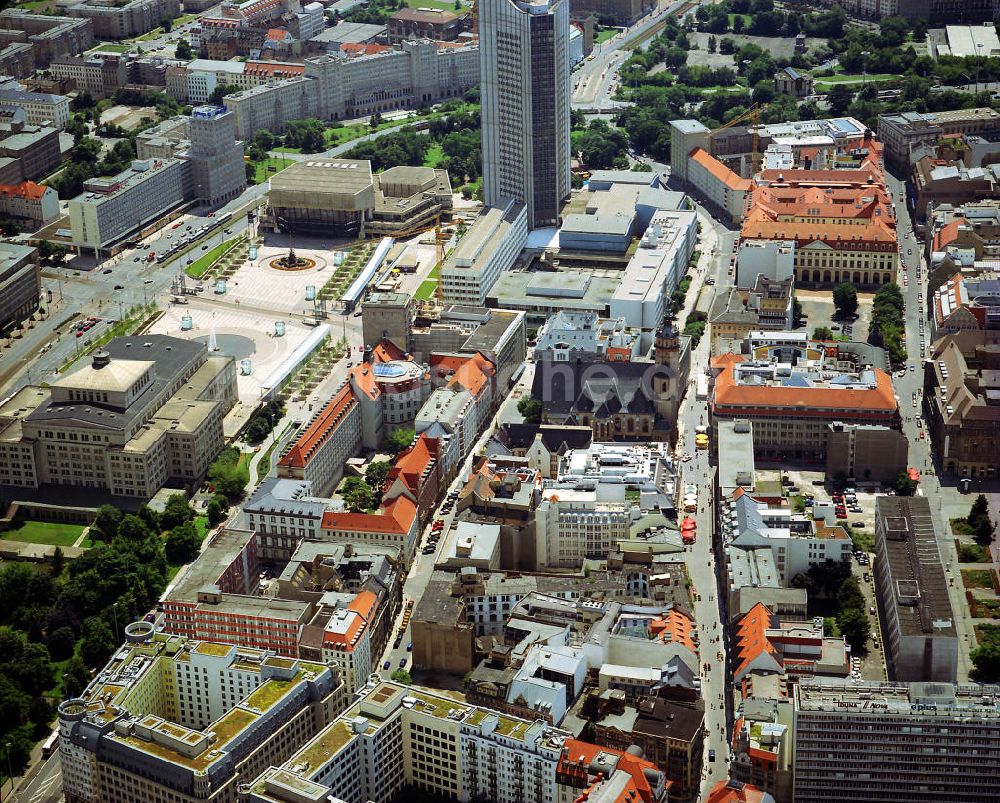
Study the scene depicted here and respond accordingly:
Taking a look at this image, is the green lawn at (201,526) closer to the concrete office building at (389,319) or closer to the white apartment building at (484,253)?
the concrete office building at (389,319)

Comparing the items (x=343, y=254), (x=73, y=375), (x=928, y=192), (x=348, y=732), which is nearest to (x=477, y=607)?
(x=348, y=732)

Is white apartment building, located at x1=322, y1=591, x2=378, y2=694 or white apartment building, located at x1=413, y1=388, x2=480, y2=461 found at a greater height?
white apartment building, located at x1=413, y1=388, x2=480, y2=461

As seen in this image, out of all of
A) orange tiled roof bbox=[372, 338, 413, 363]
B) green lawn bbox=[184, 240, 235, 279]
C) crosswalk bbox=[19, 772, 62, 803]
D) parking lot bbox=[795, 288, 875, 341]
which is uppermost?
orange tiled roof bbox=[372, 338, 413, 363]

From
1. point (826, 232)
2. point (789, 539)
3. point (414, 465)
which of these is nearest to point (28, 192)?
point (414, 465)

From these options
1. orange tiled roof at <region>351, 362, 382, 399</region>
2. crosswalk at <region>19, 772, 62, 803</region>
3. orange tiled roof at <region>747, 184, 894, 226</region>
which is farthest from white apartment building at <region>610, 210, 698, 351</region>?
crosswalk at <region>19, 772, 62, 803</region>

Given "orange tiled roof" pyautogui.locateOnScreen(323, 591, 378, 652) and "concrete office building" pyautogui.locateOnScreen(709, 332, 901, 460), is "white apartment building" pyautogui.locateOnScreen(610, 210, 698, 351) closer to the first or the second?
"concrete office building" pyautogui.locateOnScreen(709, 332, 901, 460)

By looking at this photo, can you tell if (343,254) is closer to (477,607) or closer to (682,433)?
(682,433)

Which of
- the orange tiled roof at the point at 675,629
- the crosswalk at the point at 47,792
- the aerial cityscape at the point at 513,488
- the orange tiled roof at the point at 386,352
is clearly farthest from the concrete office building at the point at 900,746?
the orange tiled roof at the point at 386,352
